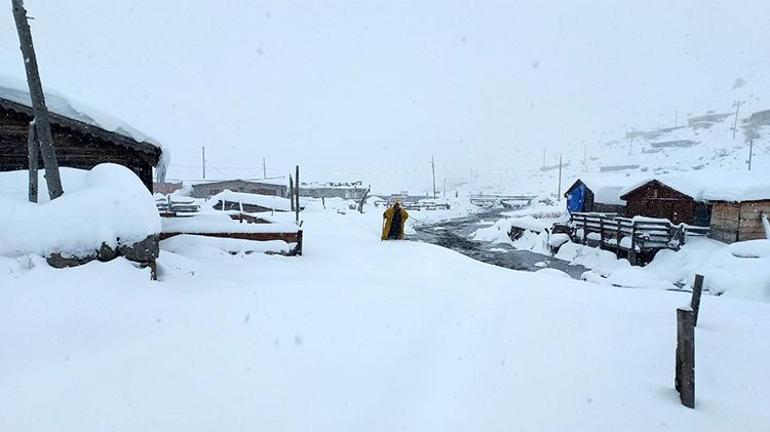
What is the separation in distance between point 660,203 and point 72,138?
26580 millimetres

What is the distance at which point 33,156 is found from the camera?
6582mm

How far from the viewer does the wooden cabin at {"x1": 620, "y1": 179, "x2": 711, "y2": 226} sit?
19438mm

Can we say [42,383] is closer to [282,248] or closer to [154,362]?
[154,362]

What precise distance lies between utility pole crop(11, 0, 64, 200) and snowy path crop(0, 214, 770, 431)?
2.67 metres

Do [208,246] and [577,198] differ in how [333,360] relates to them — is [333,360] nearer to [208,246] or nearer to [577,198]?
[208,246]

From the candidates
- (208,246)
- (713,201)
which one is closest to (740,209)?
(713,201)

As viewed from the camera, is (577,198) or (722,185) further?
(577,198)

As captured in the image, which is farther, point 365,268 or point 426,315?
point 365,268

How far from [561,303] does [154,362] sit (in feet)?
21.2

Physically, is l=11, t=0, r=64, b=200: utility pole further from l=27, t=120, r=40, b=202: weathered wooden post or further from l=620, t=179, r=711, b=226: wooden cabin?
l=620, t=179, r=711, b=226: wooden cabin

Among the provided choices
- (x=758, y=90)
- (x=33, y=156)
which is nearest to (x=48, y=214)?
(x=33, y=156)

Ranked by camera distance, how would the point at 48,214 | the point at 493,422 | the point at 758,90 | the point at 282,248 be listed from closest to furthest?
the point at 493,422
the point at 48,214
the point at 282,248
the point at 758,90

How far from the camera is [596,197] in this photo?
27.6m

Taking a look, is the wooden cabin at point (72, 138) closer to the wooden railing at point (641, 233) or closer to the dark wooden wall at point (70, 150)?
the dark wooden wall at point (70, 150)
